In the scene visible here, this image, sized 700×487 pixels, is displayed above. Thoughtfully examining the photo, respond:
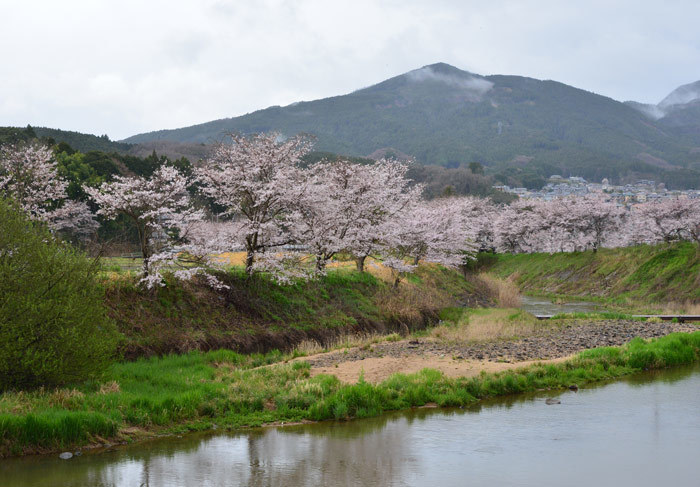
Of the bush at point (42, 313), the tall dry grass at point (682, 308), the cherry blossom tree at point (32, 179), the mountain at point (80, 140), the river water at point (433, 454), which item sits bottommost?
the tall dry grass at point (682, 308)

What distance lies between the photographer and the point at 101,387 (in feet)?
45.8

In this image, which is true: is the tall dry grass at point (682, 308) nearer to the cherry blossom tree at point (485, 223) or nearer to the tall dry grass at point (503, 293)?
the tall dry grass at point (503, 293)

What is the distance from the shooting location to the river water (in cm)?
1030

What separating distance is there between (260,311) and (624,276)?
38945mm

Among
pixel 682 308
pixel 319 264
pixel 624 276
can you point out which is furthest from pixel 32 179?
pixel 624 276

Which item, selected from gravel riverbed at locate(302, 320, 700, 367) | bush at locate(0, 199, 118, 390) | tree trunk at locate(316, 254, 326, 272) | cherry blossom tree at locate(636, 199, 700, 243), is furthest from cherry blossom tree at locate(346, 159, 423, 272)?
cherry blossom tree at locate(636, 199, 700, 243)

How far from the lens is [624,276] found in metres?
52.4

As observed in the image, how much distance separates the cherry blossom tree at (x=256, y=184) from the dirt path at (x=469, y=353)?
7.70m

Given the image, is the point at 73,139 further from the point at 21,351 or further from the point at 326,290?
the point at 21,351

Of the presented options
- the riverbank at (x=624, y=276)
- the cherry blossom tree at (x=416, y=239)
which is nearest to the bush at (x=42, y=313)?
the cherry blossom tree at (x=416, y=239)

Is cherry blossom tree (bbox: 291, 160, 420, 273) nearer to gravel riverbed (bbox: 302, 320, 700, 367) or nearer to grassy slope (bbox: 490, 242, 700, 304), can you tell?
gravel riverbed (bbox: 302, 320, 700, 367)

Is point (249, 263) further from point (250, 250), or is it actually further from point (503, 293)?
point (503, 293)

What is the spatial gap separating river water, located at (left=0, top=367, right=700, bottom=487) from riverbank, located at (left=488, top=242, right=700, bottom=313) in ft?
89.0

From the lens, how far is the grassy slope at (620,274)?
4471 cm
